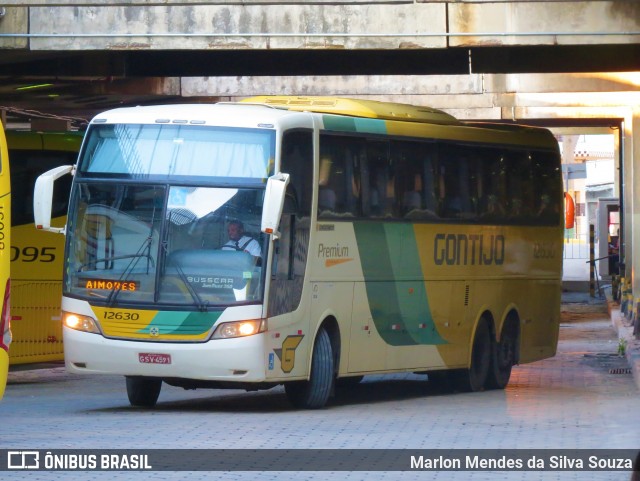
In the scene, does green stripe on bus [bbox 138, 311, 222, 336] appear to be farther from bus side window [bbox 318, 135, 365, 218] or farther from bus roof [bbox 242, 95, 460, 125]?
bus roof [bbox 242, 95, 460, 125]

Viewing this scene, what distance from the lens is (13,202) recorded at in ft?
67.9

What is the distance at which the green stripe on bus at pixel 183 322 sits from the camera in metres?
14.6

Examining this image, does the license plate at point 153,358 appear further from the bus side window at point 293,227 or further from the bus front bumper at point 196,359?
the bus side window at point 293,227

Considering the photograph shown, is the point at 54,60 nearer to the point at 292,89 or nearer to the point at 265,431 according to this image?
the point at 292,89

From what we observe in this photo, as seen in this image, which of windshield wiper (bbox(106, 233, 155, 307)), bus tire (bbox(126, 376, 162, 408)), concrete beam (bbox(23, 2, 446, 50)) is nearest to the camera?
windshield wiper (bbox(106, 233, 155, 307))

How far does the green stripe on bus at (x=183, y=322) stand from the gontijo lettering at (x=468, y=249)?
4.39 meters

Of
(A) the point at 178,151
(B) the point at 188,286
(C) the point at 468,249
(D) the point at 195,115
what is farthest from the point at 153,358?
(C) the point at 468,249

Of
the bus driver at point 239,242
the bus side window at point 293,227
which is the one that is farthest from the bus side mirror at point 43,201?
the bus side window at point 293,227

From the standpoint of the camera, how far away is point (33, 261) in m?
20.8

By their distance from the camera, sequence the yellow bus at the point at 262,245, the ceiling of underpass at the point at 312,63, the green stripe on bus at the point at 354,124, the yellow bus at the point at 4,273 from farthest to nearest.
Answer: the ceiling of underpass at the point at 312,63
the green stripe on bus at the point at 354,124
the yellow bus at the point at 262,245
the yellow bus at the point at 4,273

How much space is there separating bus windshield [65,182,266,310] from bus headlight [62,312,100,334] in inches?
9.4

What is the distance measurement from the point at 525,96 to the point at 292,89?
20.9ft

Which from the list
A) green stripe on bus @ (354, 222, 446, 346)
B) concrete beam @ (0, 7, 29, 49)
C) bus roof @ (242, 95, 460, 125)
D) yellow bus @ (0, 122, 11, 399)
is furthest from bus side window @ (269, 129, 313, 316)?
concrete beam @ (0, 7, 29, 49)

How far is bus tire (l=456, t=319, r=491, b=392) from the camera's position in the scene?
19.2m
